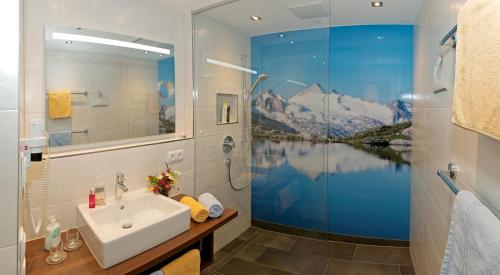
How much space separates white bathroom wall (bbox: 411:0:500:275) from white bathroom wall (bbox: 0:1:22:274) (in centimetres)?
159

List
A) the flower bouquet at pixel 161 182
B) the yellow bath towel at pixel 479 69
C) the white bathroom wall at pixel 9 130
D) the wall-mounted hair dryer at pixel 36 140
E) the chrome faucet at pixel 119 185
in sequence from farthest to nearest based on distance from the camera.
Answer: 1. the flower bouquet at pixel 161 182
2. the chrome faucet at pixel 119 185
3. the wall-mounted hair dryer at pixel 36 140
4. the white bathroom wall at pixel 9 130
5. the yellow bath towel at pixel 479 69

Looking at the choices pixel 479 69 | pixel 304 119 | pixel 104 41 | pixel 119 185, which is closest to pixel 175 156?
pixel 119 185

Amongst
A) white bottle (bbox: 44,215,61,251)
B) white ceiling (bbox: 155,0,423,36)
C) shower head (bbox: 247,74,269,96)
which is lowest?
white bottle (bbox: 44,215,61,251)

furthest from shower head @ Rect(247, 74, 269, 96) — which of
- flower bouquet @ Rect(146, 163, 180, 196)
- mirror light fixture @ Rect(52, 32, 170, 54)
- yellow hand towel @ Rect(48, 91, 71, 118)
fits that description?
yellow hand towel @ Rect(48, 91, 71, 118)

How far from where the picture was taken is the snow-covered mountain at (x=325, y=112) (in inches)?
89.7

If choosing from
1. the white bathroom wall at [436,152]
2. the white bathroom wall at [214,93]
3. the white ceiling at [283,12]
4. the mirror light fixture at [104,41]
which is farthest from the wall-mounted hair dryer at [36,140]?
the white bathroom wall at [436,152]

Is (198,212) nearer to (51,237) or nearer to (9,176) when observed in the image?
(51,237)

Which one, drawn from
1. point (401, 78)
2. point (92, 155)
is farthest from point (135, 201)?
point (401, 78)

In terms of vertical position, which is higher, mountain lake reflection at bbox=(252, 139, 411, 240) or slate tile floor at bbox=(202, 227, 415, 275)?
mountain lake reflection at bbox=(252, 139, 411, 240)

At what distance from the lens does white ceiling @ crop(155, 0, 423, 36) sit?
7.22ft

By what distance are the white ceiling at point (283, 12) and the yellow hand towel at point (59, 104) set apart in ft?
3.62

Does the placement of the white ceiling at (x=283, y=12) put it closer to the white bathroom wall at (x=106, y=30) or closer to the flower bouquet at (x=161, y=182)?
the white bathroom wall at (x=106, y=30)

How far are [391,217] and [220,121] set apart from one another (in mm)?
2162

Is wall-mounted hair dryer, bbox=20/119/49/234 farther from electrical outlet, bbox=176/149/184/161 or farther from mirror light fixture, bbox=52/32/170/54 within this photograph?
electrical outlet, bbox=176/149/184/161
